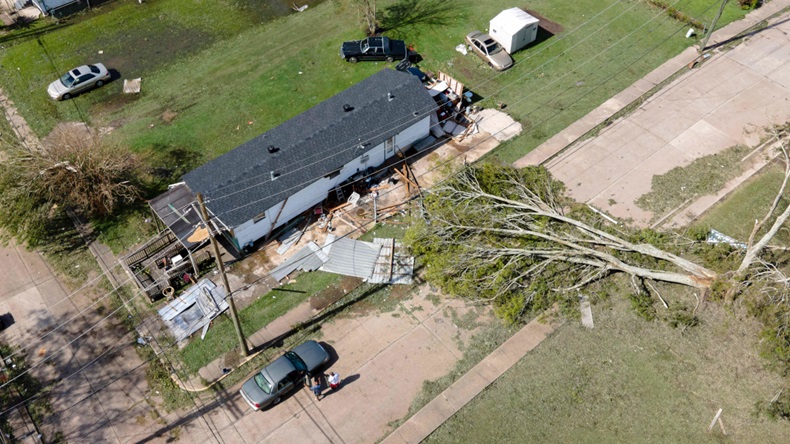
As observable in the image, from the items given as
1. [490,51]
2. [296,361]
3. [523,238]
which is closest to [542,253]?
[523,238]

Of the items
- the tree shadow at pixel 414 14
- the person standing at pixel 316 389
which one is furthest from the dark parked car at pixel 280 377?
the tree shadow at pixel 414 14

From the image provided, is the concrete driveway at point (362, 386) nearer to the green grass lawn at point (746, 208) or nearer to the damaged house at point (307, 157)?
the damaged house at point (307, 157)

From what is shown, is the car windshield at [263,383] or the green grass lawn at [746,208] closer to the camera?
the car windshield at [263,383]

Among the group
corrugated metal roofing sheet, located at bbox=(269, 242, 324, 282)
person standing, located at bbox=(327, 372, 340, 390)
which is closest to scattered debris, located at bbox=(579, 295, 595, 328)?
person standing, located at bbox=(327, 372, 340, 390)

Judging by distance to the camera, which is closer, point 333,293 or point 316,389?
point 316,389

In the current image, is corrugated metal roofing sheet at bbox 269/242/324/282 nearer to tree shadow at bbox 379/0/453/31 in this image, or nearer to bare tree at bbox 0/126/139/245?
bare tree at bbox 0/126/139/245

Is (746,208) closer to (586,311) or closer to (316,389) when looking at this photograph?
(586,311)
